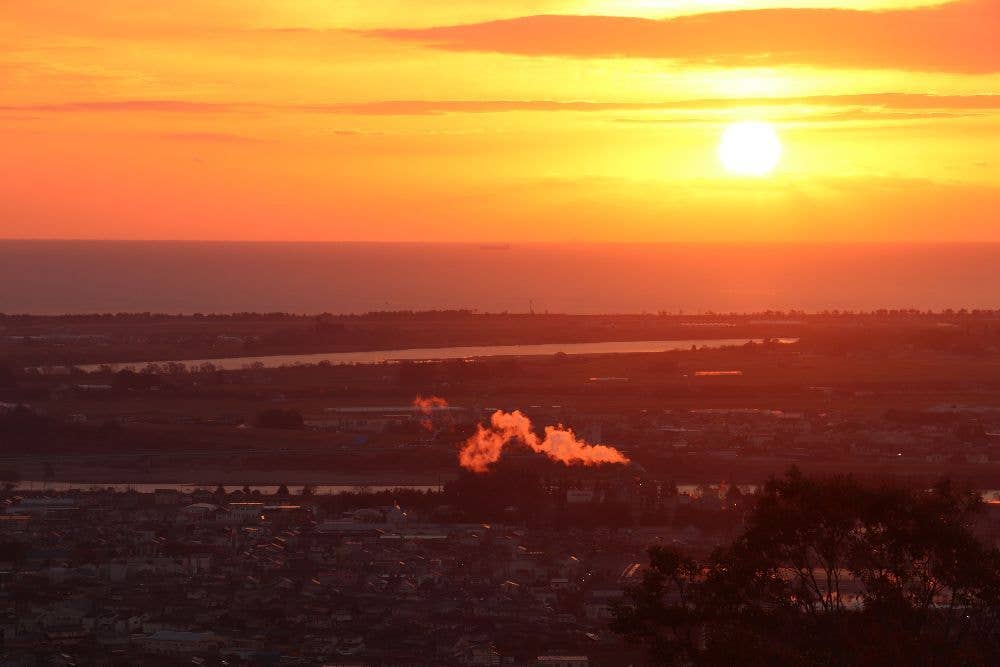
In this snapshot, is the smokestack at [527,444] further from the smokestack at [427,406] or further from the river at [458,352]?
the river at [458,352]

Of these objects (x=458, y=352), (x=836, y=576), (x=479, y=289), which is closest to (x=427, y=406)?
(x=458, y=352)

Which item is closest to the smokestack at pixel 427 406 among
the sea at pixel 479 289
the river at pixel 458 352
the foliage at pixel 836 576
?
the river at pixel 458 352

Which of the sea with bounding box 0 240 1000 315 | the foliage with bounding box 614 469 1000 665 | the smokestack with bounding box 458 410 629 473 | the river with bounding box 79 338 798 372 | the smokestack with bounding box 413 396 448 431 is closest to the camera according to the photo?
the foliage with bounding box 614 469 1000 665

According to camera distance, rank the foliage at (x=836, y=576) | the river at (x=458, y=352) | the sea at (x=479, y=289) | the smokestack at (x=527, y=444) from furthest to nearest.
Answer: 1. the sea at (x=479, y=289)
2. the river at (x=458, y=352)
3. the smokestack at (x=527, y=444)
4. the foliage at (x=836, y=576)

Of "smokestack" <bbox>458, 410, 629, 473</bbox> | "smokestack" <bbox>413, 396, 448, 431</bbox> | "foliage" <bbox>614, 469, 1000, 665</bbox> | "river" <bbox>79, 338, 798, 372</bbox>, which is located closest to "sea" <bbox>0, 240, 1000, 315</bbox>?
"river" <bbox>79, 338, 798, 372</bbox>

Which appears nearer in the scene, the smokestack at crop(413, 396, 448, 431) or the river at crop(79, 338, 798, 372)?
the smokestack at crop(413, 396, 448, 431)

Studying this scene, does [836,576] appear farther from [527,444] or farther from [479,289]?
[479,289]

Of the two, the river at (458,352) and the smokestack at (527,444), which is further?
the river at (458,352)

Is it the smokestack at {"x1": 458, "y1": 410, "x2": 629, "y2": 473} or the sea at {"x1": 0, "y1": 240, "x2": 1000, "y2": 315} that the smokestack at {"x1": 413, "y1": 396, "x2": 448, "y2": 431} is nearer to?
the smokestack at {"x1": 458, "y1": 410, "x2": 629, "y2": 473}
